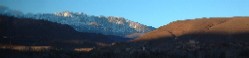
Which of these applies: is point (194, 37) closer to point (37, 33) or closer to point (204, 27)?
point (204, 27)

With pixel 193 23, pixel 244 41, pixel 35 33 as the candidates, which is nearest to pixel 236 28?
pixel 244 41

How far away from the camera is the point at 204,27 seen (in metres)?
111

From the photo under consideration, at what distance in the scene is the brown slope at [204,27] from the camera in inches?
4072

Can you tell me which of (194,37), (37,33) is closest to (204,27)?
(194,37)

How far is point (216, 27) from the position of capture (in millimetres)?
108062

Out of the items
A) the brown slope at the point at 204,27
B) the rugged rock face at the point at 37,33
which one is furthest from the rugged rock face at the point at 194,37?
the rugged rock face at the point at 37,33

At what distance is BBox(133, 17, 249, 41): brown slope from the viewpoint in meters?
103

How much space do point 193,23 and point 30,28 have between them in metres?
77.7

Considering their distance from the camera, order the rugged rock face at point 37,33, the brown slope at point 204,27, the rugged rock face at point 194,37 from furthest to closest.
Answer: the rugged rock face at point 37,33, the brown slope at point 204,27, the rugged rock face at point 194,37

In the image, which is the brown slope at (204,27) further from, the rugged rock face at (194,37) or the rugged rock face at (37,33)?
the rugged rock face at (37,33)

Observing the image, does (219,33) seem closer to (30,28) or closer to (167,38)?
(167,38)

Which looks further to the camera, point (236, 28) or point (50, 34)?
point (50, 34)

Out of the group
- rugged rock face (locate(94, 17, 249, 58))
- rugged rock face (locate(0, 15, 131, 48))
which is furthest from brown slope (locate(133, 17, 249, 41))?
rugged rock face (locate(0, 15, 131, 48))

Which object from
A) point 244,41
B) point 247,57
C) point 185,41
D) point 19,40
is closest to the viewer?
point 247,57
